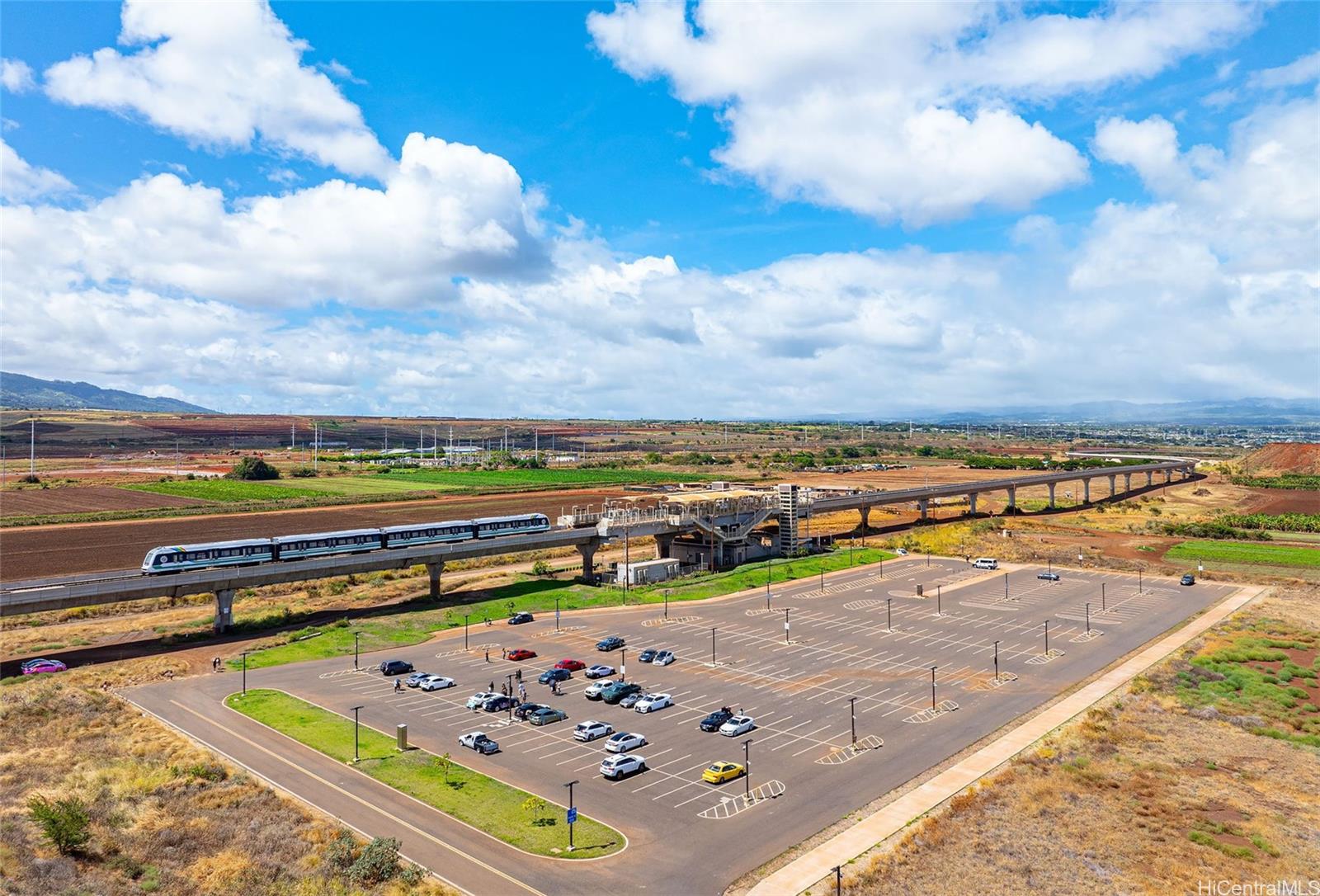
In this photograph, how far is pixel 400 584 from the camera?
99.5 m

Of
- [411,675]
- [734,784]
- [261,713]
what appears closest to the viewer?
[734,784]

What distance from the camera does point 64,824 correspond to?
31.8 meters

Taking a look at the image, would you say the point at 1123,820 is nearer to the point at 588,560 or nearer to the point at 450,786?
the point at 450,786

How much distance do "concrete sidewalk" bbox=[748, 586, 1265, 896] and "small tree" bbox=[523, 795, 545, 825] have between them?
11.5 metres

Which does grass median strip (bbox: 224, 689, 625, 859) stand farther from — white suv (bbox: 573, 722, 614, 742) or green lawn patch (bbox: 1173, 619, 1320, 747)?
green lawn patch (bbox: 1173, 619, 1320, 747)

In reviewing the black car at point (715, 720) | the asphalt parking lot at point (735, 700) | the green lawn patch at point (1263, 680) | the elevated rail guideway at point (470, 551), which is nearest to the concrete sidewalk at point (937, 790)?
the asphalt parking lot at point (735, 700)

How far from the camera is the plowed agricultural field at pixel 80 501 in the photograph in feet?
492

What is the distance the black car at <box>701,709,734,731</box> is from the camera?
161 feet

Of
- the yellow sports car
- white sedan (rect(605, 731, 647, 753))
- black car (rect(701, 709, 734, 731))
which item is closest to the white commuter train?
white sedan (rect(605, 731, 647, 753))

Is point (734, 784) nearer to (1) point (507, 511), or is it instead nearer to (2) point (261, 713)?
(2) point (261, 713)

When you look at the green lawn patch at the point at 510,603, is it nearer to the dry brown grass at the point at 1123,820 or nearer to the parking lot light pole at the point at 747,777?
the parking lot light pole at the point at 747,777

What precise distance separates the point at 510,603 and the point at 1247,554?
11026 centimetres

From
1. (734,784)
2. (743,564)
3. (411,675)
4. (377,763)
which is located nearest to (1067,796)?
(734,784)

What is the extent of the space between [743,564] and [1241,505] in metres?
143
